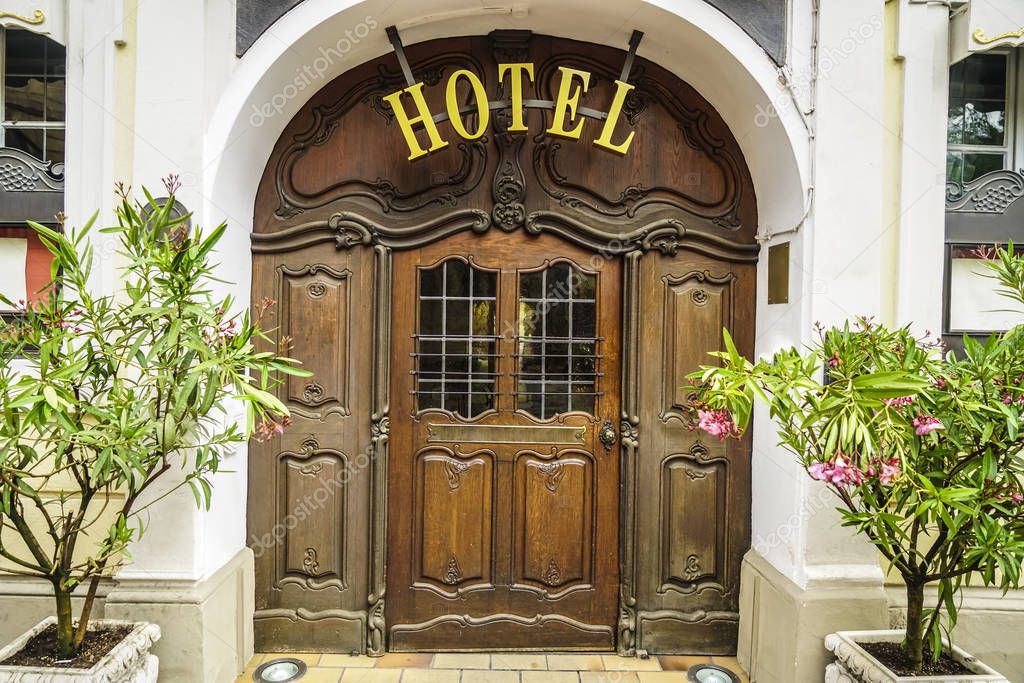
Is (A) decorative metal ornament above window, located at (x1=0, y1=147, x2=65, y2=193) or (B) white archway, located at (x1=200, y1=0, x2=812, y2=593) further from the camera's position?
(A) decorative metal ornament above window, located at (x1=0, y1=147, x2=65, y2=193)

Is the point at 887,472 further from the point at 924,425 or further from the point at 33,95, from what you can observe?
the point at 33,95

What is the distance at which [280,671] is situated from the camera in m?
3.56

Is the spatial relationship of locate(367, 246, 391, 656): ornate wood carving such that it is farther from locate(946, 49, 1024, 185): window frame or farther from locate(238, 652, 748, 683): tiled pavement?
locate(946, 49, 1024, 185): window frame

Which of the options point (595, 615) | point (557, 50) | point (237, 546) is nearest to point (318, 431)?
point (237, 546)

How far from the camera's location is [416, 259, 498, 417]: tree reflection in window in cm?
379

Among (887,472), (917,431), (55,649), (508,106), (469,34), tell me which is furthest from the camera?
(469,34)

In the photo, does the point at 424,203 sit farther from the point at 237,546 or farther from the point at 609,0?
the point at 237,546

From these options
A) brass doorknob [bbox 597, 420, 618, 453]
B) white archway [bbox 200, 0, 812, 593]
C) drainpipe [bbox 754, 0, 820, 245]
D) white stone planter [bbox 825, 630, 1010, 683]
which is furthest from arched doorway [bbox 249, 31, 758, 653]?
white stone planter [bbox 825, 630, 1010, 683]

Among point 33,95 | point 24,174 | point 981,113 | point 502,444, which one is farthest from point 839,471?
point 33,95

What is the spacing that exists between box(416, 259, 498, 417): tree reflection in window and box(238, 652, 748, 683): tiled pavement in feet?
4.63

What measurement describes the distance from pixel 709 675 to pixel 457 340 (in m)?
2.34

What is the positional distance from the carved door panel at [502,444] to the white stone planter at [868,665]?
121 centimetres

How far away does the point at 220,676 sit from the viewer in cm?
330

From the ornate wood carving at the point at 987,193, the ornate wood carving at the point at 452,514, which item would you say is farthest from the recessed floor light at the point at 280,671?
the ornate wood carving at the point at 987,193
